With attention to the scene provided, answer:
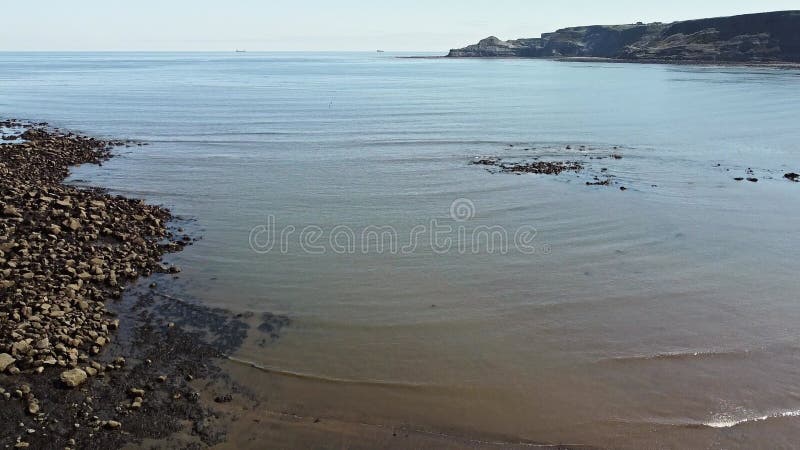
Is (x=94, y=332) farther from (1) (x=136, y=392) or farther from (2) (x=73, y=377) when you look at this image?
(1) (x=136, y=392)

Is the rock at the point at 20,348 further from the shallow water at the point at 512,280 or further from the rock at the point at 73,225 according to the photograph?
the rock at the point at 73,225

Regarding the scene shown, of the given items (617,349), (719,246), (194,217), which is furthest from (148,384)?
(719,246)

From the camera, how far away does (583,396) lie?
11.4 m

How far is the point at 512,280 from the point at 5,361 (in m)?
12.8

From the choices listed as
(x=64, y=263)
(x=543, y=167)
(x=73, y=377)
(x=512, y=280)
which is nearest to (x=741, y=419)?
(x=512, y=280)

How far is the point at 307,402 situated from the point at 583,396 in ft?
18.5

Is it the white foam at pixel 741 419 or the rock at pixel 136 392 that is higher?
the rock at pixel 136 392

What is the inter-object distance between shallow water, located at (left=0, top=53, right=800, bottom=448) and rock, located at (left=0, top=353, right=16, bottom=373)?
4.25 metres

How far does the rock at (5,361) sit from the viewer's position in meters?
10.7

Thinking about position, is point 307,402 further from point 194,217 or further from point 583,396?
point 194,217

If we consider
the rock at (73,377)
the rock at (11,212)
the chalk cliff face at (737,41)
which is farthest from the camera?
the chalk cliff face at (737,41)

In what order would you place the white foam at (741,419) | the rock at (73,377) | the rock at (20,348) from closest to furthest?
the white foam at (741,419) → the rock at (73,377) → the rock at (20,348)

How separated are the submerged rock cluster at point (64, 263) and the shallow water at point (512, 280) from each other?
1.88m

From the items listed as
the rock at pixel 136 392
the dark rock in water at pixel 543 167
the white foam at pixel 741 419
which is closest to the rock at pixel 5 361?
the rock at pixel 136 392
